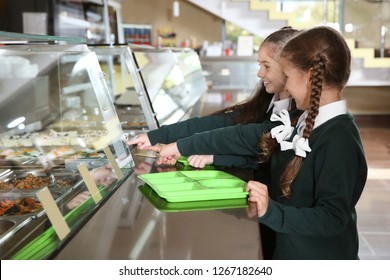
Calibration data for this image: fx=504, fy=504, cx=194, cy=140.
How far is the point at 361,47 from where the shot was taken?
828cm

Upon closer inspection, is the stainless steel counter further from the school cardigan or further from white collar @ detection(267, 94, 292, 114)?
white collar @ detection(267, 94, 292, 114)

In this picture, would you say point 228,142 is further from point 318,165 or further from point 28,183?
point 28,183

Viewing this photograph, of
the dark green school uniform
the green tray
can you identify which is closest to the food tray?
the green tray

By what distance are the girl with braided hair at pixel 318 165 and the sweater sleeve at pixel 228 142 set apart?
1.24ft

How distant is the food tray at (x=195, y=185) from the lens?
1486 millimetres

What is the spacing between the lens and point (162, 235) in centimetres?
122

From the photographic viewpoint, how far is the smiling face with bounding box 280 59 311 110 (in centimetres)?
144

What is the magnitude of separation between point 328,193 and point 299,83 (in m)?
0.33

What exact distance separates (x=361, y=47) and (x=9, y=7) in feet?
18.3

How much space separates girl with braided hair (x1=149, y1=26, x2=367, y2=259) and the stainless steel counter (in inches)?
5.3
